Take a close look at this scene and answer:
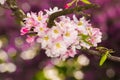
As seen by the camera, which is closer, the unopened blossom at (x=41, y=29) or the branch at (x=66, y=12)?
the branch at (x=66, y=12)

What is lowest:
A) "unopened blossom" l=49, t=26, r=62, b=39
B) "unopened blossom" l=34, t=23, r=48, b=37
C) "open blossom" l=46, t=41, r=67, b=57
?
"open blossom" l=46, t=41, r=67, b=57

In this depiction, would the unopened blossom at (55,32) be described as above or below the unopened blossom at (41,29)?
below

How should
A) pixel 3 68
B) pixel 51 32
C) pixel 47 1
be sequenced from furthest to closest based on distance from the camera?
pixel 3 68, pixel 47 1, pixel 51 32

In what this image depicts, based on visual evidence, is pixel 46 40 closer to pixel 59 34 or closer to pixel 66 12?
pixel 59 34

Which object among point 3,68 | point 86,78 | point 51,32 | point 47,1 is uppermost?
point 47,1

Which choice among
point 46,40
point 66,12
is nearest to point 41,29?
point 46,40

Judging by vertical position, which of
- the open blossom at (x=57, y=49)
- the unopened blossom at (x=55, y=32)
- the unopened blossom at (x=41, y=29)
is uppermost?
the unopened blossom at (x=41, y=29)

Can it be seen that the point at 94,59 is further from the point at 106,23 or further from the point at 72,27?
the point at 72,27

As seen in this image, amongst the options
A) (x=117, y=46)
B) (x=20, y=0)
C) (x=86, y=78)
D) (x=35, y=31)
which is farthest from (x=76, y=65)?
(x=35, y=31)

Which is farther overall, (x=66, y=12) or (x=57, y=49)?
(x=57, y=49)

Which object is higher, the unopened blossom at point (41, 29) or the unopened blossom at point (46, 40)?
the unopened blossom at point (41, 29)

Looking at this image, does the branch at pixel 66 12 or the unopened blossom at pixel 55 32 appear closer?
the branch at pixel 66 12
